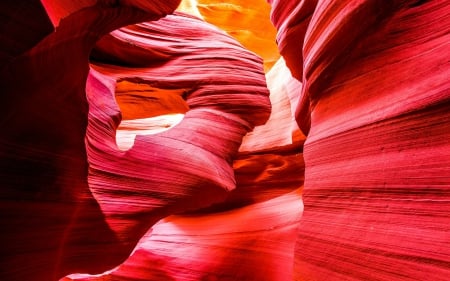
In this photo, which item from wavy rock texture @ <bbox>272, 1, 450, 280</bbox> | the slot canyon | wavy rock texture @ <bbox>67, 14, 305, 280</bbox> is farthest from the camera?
wavy rock texture @ <bbox>67, 14, 305, 280</bbox>

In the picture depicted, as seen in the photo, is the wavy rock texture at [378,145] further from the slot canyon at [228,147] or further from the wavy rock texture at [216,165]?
the wavy rock texture at [216,165]

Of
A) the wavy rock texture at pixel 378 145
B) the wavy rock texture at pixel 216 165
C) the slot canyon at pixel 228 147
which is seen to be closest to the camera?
the wavy rock texture at pixel 378 145

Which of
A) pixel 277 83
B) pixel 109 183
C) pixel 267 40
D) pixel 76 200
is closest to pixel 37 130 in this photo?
pixel 76 200

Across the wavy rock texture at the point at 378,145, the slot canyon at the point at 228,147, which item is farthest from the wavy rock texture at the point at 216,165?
the wavy rock texture at the point at 378,145

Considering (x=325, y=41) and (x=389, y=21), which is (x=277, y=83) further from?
(x=389, y=21)

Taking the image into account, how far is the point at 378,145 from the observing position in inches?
51.7

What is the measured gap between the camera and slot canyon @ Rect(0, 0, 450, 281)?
1.18 metres

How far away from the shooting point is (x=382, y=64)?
1.42m

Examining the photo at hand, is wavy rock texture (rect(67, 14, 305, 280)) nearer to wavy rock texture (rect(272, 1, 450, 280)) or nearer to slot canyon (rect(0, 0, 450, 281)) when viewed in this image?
slot canyon (rect(0, 0, 450, 281))

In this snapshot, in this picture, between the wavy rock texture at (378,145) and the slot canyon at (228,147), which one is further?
the slot canyon at (228,147)

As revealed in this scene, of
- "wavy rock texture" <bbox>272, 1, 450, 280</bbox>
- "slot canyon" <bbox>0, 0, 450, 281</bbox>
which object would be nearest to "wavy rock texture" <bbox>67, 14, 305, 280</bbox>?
"slot canyon" <bbox>0, 0, 450, 281</bbox>

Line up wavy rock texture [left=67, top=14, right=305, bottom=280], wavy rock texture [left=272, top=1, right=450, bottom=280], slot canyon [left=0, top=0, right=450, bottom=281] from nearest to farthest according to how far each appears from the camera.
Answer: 1. wavy rock texture [left=272, top=1, right=450, bottom=280]
2. slot canyon [left=0, top=0, right=450, bottom=281]
3. wavy rock texture [left=67, top=14, right=305, bottom=280]

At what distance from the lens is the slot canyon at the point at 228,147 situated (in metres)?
1.18

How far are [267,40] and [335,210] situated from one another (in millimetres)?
6163
